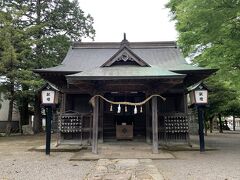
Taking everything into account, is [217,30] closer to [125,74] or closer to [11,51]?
[125,74]

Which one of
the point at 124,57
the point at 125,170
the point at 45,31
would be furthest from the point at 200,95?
the point at 45,31

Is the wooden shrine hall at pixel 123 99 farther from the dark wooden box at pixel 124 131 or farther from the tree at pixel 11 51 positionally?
the tree at pixel 11 51

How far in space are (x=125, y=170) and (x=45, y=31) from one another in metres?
22.7

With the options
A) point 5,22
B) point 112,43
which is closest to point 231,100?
point 112,43

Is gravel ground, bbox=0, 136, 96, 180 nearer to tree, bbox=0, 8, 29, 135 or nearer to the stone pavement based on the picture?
the stone pavement

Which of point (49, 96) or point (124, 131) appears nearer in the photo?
point (49, 96)

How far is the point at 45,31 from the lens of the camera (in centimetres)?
2720

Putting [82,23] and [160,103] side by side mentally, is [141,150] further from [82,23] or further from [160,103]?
[82,23]

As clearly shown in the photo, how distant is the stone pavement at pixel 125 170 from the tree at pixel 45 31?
51.3ft

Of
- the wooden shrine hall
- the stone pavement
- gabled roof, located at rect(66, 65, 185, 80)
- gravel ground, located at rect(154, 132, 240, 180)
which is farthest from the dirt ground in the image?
gabled roof, located at rect(66, 65, 185, 80)

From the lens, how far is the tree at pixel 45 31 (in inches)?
917

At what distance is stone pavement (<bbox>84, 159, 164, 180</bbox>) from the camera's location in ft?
21.9

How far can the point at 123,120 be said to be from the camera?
569 inches

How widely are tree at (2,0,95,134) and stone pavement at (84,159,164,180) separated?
15.6 metres
